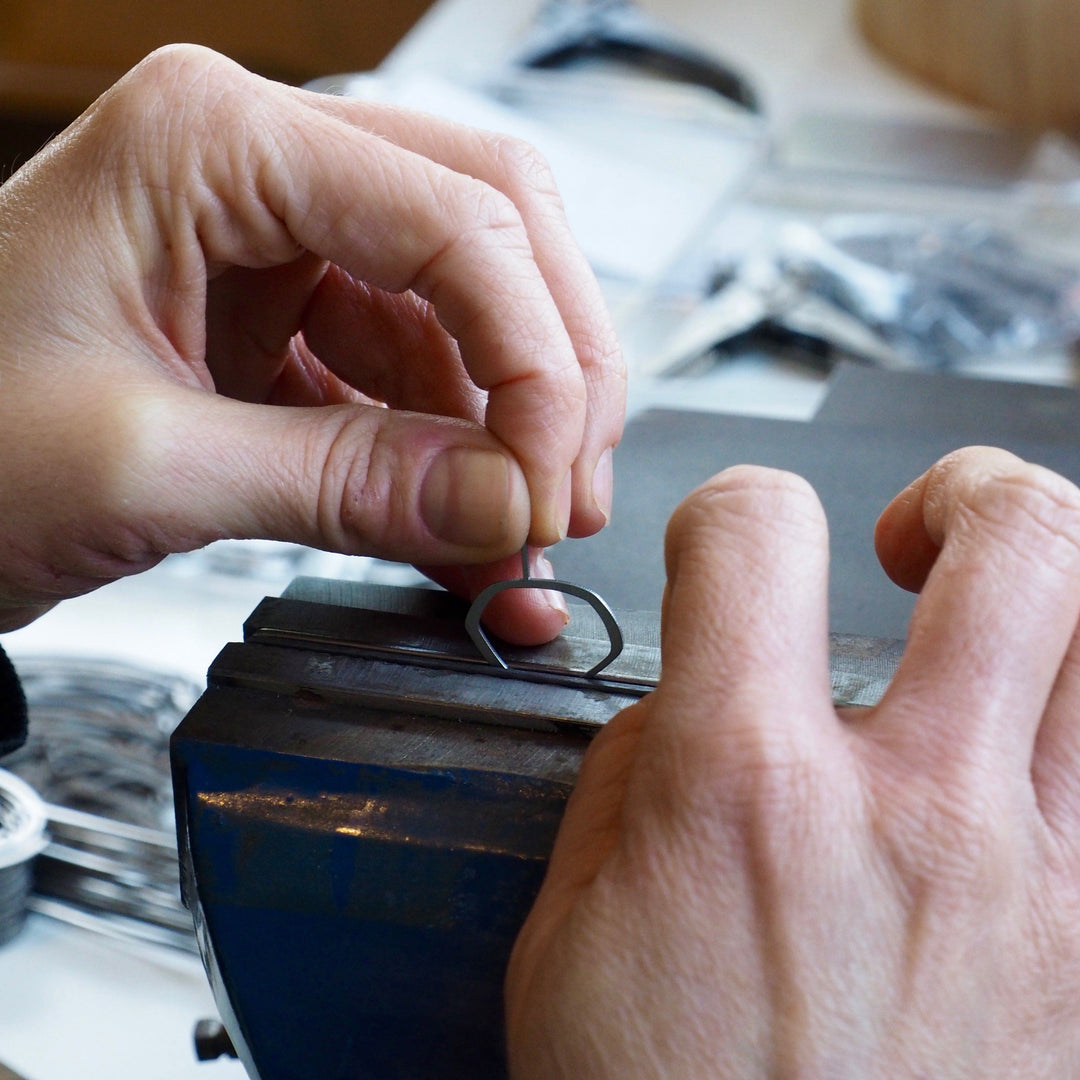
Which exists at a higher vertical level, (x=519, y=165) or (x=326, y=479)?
(x=519, y=165)

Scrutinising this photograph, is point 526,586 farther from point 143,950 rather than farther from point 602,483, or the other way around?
point 143,950

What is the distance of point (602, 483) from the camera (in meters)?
0.70

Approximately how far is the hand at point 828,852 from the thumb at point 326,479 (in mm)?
172

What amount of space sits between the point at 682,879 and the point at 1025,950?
129mm

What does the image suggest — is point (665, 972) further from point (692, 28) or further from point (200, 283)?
point (692, 28)

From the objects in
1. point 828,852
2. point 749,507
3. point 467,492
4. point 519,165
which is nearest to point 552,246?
point 519,165

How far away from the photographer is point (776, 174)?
1.70 meters

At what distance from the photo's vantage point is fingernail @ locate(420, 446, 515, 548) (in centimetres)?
61

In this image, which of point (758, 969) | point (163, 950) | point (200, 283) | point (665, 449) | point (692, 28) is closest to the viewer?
point (758, 969)

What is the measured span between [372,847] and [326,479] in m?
0.18

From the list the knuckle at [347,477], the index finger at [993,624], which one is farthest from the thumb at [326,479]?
the index finger at [993,624]

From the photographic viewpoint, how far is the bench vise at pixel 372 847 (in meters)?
0.53

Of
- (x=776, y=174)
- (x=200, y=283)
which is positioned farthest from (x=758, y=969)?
(x=776, y=174)

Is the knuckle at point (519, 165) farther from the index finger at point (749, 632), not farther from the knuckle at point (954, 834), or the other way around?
the knuckle at point (954, 834)
